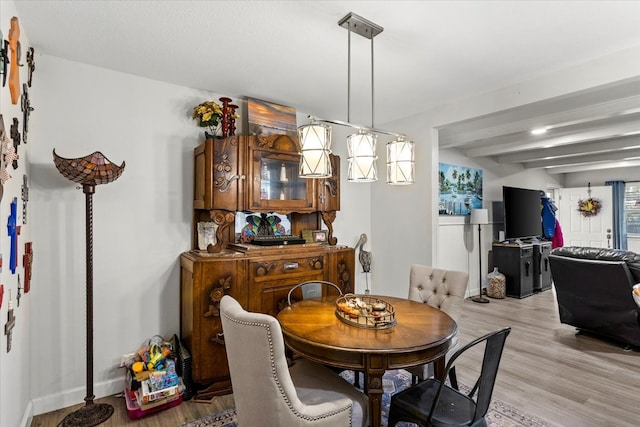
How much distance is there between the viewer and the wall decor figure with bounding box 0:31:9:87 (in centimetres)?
141

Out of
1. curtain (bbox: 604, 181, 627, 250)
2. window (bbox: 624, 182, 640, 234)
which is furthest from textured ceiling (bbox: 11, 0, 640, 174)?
window (bbox: 624, 182, 640, 234)

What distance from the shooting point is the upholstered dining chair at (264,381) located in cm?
139

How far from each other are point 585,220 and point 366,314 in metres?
8.43

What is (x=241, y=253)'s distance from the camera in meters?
2.72

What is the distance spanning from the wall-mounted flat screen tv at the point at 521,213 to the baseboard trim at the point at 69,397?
19.3ft

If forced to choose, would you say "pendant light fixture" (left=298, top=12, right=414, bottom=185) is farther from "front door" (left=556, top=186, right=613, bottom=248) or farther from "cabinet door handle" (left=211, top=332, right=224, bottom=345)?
"front door" (left=556, top=186, right=613, bottom=248)

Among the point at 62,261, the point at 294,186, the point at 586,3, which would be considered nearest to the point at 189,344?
the point at 62,261

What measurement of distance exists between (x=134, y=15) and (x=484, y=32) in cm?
202

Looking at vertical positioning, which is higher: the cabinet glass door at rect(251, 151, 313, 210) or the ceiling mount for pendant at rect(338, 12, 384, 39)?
the ceiling mount for pendant at rect(338, 12, 384, 39)

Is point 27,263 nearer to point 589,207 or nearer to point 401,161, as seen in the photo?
point 401,161

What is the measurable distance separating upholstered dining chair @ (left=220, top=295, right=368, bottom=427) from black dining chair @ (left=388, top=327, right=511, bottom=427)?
26cm

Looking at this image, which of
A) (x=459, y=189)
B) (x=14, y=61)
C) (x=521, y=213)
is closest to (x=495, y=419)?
(x=14, y=61)

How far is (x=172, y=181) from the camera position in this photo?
288 centimetres

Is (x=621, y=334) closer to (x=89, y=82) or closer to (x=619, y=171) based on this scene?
(x=89, y=82)
